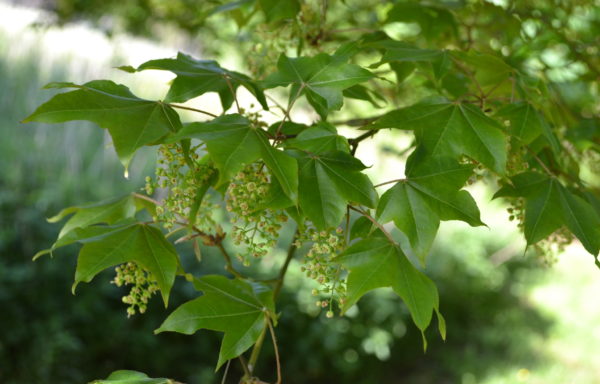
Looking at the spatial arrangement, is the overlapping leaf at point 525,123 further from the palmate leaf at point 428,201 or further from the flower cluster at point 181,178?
the flower cluster at point 181,178

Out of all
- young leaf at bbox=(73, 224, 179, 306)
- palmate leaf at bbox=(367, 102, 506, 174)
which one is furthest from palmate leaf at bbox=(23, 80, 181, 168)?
palmate leaf at bbox=(367, 102, 506, 174)

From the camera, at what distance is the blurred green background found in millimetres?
3547

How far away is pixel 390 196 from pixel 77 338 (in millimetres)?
3114

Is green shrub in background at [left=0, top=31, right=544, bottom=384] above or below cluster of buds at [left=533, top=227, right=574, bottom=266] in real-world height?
below

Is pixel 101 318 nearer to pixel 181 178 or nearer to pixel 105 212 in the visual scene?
pixel 105 212

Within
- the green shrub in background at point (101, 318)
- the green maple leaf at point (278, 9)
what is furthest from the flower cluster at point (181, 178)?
the green shrub in background at point (101, 318)

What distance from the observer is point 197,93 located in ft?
3.53

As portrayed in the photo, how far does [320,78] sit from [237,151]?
0.28 meters

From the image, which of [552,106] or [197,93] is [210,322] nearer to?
[197,93]

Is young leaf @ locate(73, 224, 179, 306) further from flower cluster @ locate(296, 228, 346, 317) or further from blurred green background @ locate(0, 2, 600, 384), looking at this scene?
blurred green background @ locate(0, 2, 600, 384)

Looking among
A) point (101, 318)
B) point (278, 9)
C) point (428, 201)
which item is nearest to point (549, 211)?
point (428, 201)

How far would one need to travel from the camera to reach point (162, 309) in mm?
3889

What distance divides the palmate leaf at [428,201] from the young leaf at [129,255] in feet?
1.29

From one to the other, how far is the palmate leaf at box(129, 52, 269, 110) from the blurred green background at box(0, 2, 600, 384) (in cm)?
200
